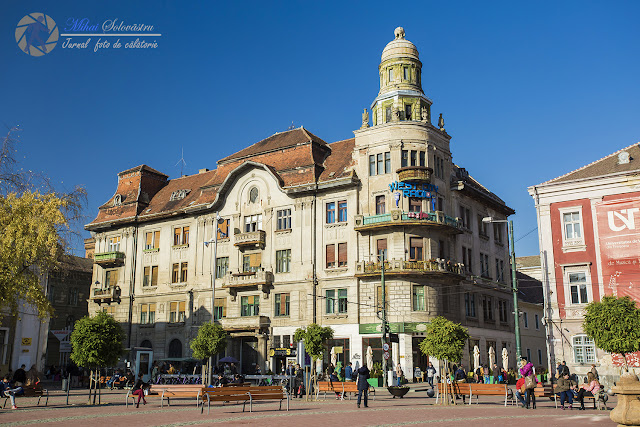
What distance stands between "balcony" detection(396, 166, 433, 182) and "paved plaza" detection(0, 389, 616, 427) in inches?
904

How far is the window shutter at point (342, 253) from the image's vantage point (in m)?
46.4

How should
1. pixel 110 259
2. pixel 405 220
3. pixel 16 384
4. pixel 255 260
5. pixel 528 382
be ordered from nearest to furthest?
pixel 528 382 < pixel 16 384 < pixel 405 220 < pixel 255 260 < pixel 110 259

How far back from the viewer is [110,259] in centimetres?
5900

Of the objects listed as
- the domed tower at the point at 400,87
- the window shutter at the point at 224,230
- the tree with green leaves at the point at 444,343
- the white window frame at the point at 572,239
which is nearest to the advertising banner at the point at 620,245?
the white window frame at the point at 572,239

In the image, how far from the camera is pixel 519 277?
67000mm

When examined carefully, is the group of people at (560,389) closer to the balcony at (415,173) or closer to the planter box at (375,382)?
the planter box at (375,382)

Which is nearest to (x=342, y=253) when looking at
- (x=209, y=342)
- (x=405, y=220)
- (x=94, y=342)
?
(x=405, y=220)

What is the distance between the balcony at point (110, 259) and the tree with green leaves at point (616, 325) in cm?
4264

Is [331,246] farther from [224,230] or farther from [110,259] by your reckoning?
[110,259]

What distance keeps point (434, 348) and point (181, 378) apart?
1894 cm

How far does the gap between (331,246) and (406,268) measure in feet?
21.6

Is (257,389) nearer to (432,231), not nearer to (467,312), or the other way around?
(432,231)

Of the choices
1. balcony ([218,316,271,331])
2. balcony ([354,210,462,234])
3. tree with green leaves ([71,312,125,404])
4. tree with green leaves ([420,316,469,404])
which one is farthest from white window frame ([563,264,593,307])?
tree with green leaves ([71,312,125,404])

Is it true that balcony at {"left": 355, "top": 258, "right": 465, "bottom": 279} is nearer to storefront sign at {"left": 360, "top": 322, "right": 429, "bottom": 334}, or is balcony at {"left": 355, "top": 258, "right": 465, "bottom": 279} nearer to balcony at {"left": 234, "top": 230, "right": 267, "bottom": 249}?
storefront sign at {"left": 360, "top": 322, "right": 429, "bottom": 334}
